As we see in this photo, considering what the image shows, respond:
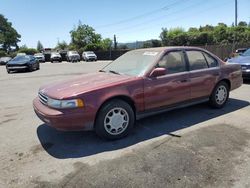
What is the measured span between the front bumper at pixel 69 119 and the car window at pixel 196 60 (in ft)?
8.40

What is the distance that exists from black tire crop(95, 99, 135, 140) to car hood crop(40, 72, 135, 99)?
343 millimetres

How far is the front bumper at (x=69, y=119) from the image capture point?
13.3 feet

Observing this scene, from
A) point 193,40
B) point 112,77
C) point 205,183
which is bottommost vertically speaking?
point 205,183

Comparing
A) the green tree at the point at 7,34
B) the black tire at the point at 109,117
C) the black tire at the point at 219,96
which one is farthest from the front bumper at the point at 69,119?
the green tree at the point at 7,34

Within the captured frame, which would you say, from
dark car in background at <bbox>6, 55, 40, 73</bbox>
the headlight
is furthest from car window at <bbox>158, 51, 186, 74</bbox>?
dark car in background at <bbox>6, 55, 40, 73</bbox>

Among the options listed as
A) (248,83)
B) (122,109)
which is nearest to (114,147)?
(122,109)

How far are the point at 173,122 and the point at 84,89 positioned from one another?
2.02m

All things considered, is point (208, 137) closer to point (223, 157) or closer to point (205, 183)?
point (223, 157)

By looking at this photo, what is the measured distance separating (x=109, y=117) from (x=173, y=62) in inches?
72.4

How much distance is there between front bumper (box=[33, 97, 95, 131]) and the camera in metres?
4.06

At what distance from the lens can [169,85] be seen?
5039 mm

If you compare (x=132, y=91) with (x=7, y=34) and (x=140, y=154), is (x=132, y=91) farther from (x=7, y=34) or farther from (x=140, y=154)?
(x=7, y=34)

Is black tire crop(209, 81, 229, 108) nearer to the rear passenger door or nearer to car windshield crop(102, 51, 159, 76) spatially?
the rear passenger door

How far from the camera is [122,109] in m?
4.50
